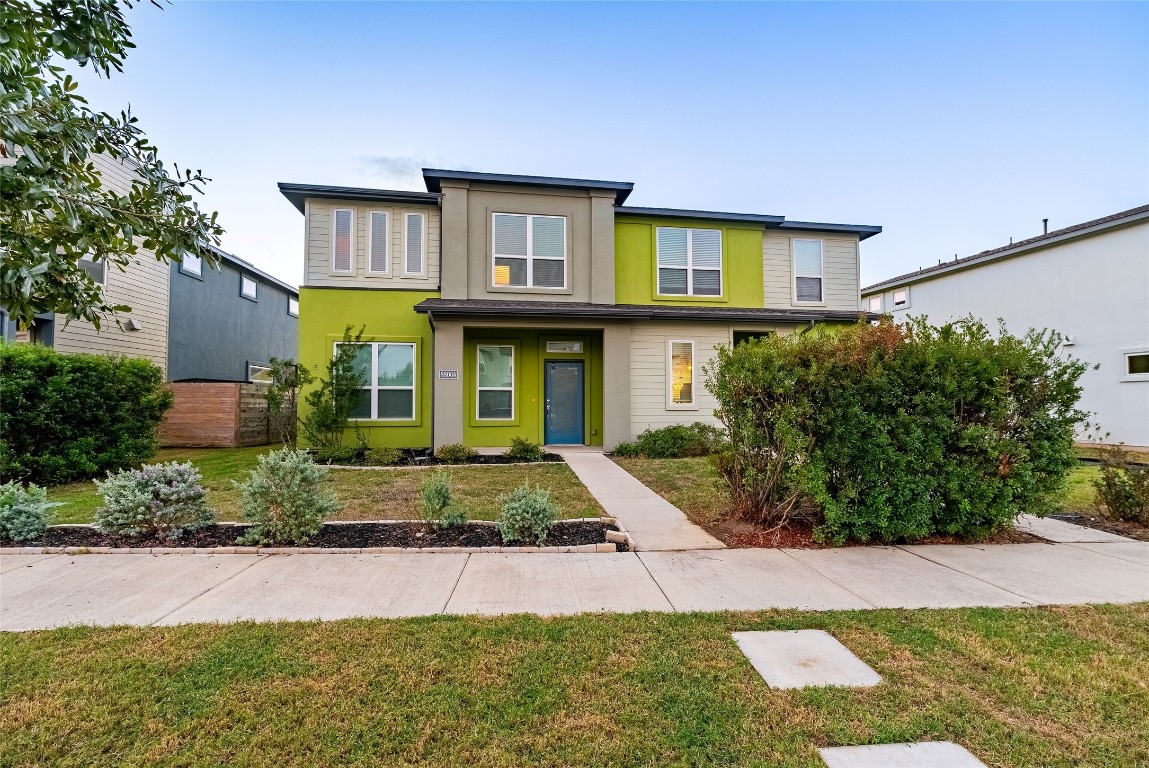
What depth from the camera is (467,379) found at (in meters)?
13.0

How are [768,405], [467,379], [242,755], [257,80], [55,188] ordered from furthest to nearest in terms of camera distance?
[467,379]
[257,80]
[768,405]
[242,755]
[55,188]

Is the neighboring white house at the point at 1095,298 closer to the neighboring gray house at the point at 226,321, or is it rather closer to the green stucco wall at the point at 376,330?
Answer: the green stucco wall at the point at 376,330

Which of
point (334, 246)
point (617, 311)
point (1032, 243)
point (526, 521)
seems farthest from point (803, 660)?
point (1032, 243)

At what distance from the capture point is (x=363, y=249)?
1236cm

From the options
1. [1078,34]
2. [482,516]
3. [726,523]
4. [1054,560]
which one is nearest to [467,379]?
[482,516]

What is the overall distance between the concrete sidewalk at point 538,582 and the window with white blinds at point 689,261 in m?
9.62

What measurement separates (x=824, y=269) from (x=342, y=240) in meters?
13.3

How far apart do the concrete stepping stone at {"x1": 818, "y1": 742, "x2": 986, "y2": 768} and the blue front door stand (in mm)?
11294

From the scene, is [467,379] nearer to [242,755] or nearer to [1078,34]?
[242,755]

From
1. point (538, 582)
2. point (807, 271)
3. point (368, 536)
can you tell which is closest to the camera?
point (538, 582)

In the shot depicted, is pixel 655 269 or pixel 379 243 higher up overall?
pixel 379 243

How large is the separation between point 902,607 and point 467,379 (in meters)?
10.8

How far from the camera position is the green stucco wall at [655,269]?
1348cm

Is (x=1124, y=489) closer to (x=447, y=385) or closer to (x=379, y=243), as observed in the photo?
(x=447, y=385)
